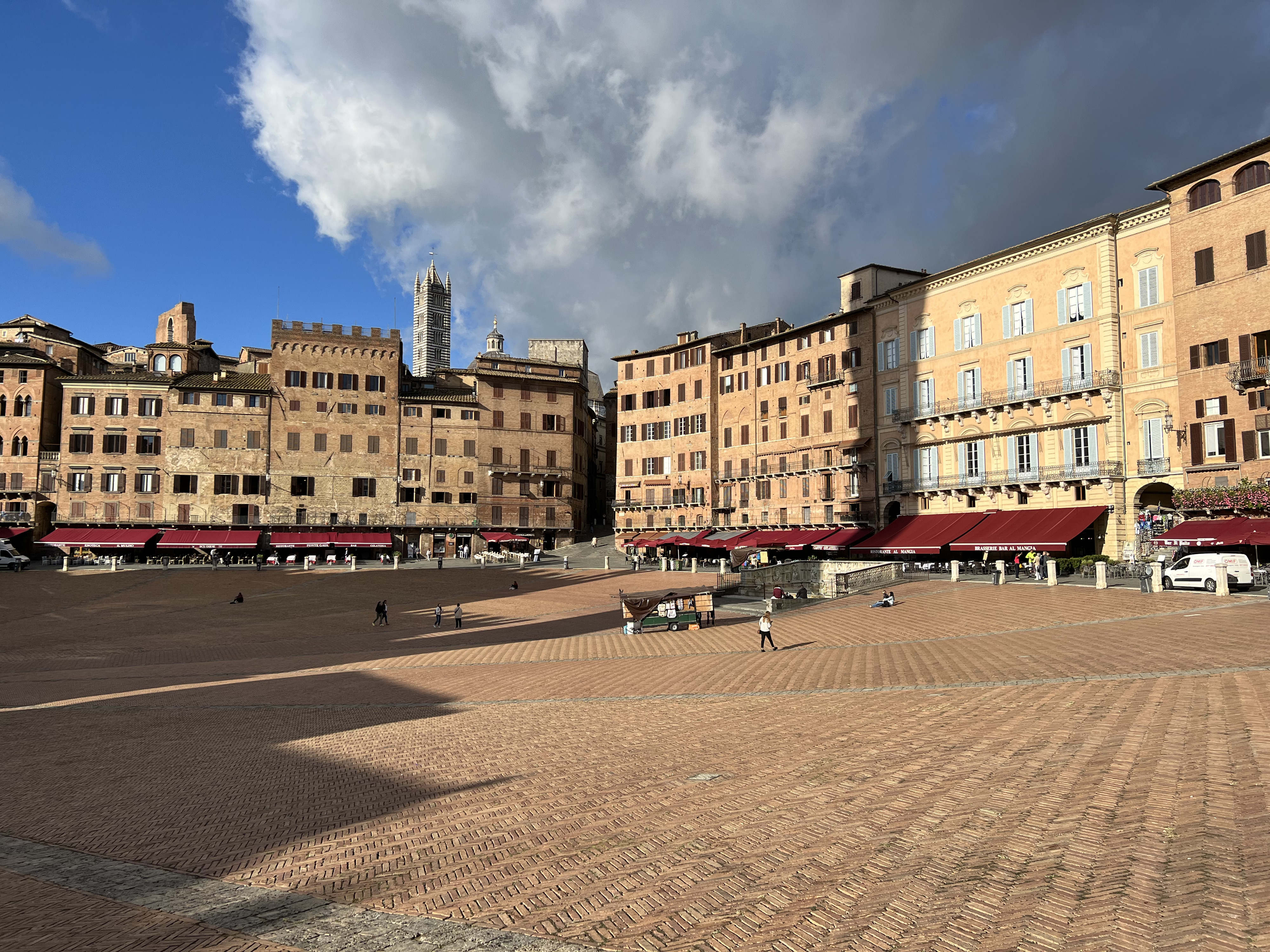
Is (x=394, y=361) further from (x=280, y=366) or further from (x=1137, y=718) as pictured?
(x=1137, y=718)

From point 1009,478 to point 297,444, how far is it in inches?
2349

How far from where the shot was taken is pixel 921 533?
50.5 m

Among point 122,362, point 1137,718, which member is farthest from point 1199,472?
point 122,362

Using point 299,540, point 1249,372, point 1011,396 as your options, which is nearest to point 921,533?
point 1011,396

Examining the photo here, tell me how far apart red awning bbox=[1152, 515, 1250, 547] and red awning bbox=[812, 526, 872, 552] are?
19675 mm

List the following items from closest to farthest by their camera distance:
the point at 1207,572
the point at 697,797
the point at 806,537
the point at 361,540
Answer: the point at 697,797
the point at 1207,572
the point at 806,537
the point at 361,540

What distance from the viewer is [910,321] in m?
55.3

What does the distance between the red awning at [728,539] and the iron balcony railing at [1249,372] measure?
32.6m

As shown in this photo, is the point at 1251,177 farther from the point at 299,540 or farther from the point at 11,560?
the point at 11,560

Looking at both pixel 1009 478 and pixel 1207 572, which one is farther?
pixel 1009 478

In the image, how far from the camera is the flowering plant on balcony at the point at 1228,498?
36594 mm

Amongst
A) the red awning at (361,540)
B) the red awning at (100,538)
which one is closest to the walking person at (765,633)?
the red awning at (361,540)

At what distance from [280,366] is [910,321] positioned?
5500cm

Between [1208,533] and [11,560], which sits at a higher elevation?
[1208,533]
